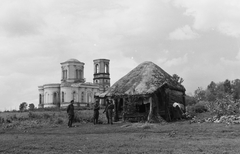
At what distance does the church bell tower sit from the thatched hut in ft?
183

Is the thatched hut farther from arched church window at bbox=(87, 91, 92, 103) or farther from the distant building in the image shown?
arched church window at bbox=(87, 91, 92, 103)

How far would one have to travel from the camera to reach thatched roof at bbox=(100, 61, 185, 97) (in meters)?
22.9

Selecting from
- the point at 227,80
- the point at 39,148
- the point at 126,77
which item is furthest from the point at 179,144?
the point at 227,80

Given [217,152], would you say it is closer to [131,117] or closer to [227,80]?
[131,117]

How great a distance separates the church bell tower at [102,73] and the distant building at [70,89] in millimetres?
2911

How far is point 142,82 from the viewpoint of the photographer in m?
23.7

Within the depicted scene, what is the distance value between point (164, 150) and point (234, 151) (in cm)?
205

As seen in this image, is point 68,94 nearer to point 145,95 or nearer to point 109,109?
point 145,95

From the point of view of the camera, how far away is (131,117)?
76.5ft

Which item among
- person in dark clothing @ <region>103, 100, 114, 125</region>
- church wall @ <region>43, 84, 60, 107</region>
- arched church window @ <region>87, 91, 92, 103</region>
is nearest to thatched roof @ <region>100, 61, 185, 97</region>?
person in dark clothing @ <region>103, 100, 114, 125</region>

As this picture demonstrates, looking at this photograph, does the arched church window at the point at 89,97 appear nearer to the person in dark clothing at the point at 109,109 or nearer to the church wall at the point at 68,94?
the church wall at the point at 68,94

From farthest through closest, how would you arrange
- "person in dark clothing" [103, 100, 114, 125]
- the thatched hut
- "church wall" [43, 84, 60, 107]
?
"church wall" [43, 84, 60, 107], the thatched hut, "person in dark clothing" [103, 100, 114, 125]

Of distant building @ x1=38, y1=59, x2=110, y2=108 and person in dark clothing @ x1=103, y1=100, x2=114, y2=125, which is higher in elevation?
distant building @ x1=38, y1=59, x2=110, y2=108

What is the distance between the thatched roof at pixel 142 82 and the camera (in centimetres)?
2288
